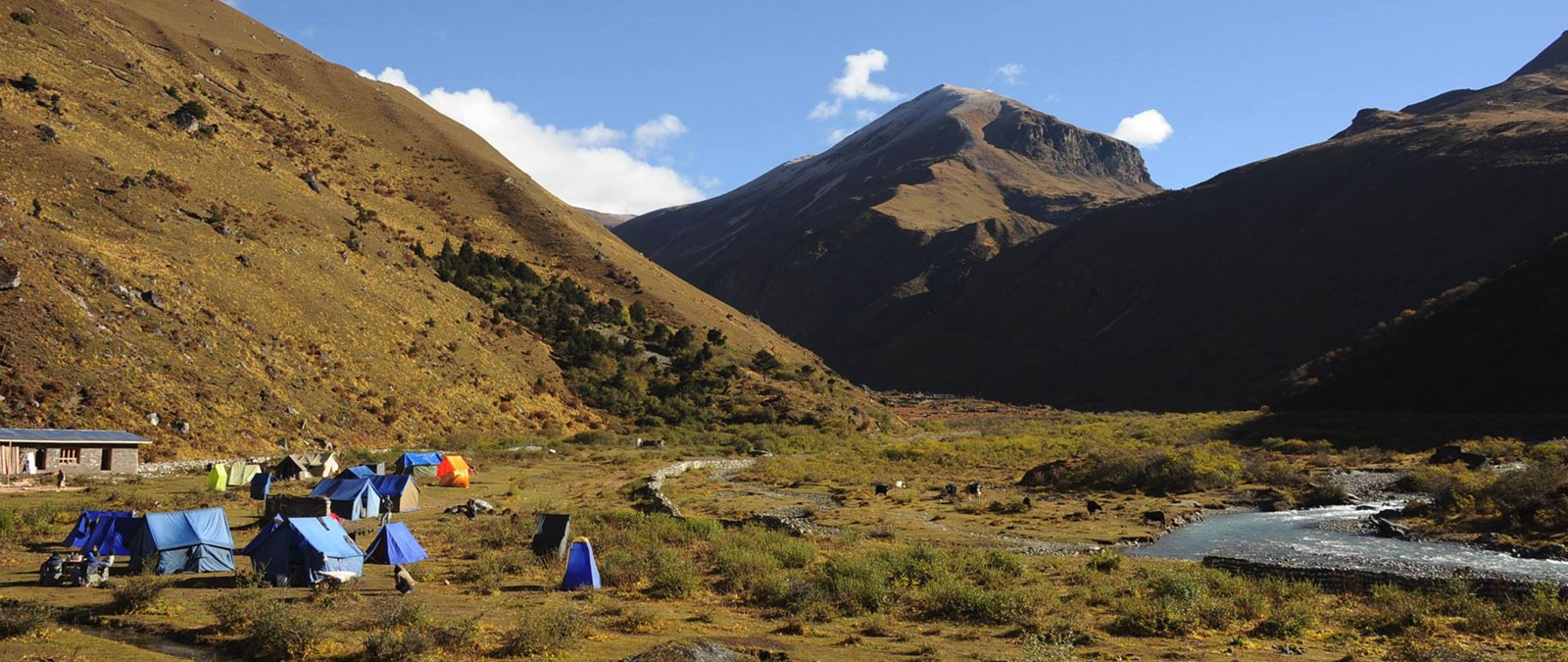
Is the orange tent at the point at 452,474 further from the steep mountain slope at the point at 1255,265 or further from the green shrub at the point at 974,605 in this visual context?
the steep mountain slope at the point at 1255,265

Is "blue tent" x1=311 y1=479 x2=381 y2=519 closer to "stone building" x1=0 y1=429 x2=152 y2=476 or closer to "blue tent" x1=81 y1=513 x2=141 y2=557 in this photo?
"blue tent" x1=81 y1=513 x2=141 y2=557

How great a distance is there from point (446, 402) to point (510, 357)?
38.3 ft

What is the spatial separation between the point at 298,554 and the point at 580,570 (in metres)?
6.00

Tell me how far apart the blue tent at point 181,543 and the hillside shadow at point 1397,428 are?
58.7 m

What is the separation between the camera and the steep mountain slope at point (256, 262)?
46062 mm

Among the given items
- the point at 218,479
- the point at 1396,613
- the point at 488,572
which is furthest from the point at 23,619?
the point at 1396,613

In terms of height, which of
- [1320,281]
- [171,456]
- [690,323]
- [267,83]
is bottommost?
[171,456]

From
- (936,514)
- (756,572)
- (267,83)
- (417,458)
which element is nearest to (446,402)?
(417,458)

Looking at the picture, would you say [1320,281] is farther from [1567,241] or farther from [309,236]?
[309,236]

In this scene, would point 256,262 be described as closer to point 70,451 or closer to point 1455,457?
point 70,451

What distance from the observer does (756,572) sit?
22.3 m

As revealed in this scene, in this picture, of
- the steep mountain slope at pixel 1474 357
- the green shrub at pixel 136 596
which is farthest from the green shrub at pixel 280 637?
the steep mountain slope at pixel 1474 357

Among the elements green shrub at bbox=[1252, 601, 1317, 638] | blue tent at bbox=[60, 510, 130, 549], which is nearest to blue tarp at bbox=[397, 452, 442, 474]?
blue tent at bbox=[60, 510, 130, 549]

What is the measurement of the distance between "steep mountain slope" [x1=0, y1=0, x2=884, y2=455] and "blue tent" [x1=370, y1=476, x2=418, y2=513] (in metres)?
17.4
